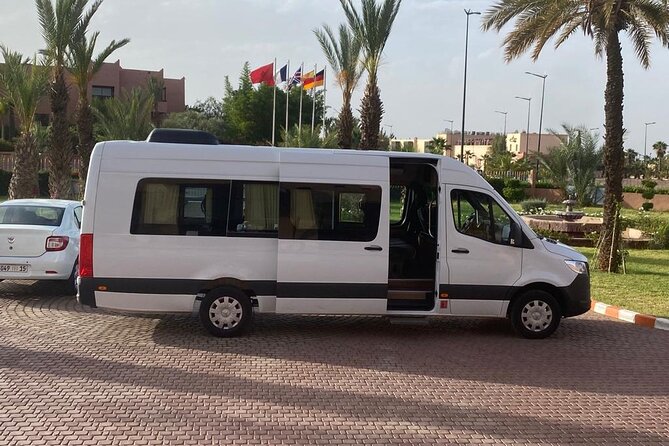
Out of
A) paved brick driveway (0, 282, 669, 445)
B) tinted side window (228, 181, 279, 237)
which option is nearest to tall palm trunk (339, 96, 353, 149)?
paved brick driveway (0, 282, 669, 445)

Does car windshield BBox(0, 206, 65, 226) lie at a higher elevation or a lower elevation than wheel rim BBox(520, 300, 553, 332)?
higher

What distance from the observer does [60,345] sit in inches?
307

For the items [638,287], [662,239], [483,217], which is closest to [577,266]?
[483,217]

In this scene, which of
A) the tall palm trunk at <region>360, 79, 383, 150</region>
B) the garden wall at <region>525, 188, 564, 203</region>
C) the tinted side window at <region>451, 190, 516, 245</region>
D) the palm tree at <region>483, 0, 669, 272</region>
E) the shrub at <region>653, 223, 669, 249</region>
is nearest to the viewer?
the tinted side window at <region>451, 190, 516, 245</region>

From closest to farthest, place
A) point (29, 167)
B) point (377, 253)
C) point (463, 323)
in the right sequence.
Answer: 1. point (377, 253)
2. point (463, 323)
3. point (29, 167)

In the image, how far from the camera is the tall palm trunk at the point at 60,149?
2450cm

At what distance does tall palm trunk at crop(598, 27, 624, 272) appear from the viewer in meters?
14.6

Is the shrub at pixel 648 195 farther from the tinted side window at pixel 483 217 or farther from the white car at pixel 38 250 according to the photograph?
the white car at pixel 38 250

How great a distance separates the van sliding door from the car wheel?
157 inches

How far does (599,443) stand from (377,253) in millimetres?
3621

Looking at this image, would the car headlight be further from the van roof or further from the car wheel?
the car wheel

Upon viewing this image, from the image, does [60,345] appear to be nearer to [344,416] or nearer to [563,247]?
[344,416]

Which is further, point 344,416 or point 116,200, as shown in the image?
point 116,200

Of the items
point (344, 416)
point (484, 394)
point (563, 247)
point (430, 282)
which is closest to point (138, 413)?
point (344, 416)
